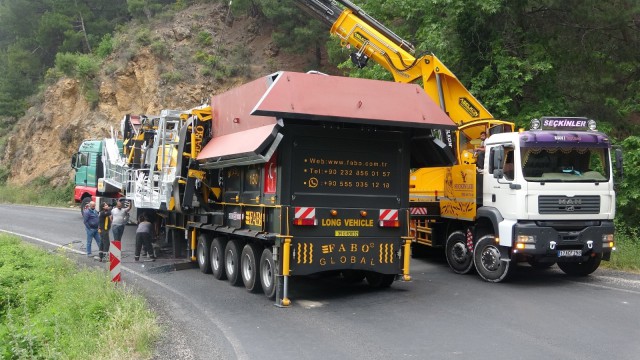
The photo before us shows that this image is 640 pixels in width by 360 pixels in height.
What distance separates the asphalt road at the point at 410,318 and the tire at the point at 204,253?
0.23 meters

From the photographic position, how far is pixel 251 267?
10961mm

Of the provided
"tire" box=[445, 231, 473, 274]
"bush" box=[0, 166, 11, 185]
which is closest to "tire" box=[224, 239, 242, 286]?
"tire" box=[445, 231, 473, 274]

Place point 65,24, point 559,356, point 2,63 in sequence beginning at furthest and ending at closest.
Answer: point 2,63 → point 65,24 → point 559,356

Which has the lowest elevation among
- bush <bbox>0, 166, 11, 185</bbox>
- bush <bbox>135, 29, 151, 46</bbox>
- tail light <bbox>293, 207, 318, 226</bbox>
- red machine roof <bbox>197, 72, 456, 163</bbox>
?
tail light <bbox>293, 207, 318, 226</bbox>

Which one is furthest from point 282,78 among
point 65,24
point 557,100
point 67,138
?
point 65,24

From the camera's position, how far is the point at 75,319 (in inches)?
367

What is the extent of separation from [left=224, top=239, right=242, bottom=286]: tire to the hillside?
2573 cm

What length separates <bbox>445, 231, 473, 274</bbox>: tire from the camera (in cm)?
1295

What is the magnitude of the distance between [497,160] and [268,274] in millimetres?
4756

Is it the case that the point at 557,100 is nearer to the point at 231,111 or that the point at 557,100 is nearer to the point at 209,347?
the point at 231,111

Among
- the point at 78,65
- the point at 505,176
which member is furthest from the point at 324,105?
the point at 78,65

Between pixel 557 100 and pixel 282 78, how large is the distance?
11101mm

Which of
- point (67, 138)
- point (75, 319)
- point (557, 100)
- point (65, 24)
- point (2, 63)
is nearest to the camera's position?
point (75, 319)

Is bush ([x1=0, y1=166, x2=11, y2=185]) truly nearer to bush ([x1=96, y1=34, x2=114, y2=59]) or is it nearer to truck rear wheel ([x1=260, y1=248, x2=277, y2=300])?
bush ([x1=96, y1=34, x2=114, y2=59])
